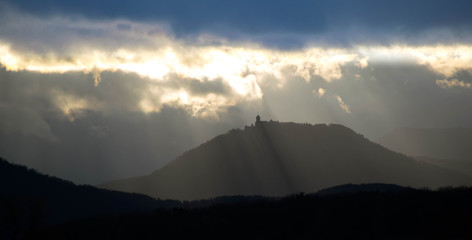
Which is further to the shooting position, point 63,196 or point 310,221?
point 63,196

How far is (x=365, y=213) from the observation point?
48.4 meters

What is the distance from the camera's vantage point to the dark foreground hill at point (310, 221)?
143 ft

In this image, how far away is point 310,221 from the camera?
5059 centimetres

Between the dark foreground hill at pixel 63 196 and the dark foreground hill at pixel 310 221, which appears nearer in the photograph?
the dark foreground hill at pixel 310 221

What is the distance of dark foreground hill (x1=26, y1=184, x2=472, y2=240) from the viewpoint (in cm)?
4344

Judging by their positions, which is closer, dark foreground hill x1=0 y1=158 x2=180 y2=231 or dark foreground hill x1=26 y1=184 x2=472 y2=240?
dark foreground hill x1=26 y1=184 x2=472 y2=240

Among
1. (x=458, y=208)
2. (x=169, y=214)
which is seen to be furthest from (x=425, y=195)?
(x=169, y=214)

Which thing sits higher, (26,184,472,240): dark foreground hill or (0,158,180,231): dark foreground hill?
(0,158,180,231): dark foreground hill

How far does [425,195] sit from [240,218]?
820 inches

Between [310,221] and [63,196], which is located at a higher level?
[63,196]

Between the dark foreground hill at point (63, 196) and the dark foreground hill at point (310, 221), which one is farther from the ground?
the dark foreground hill at point (63, 196)

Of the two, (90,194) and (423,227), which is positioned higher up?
(90,194)

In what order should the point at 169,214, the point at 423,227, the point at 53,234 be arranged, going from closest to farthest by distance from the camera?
the point at 423,227, the point at 53,234, the point at 169,214

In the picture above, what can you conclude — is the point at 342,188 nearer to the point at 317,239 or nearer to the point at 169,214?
the point at 169,214
